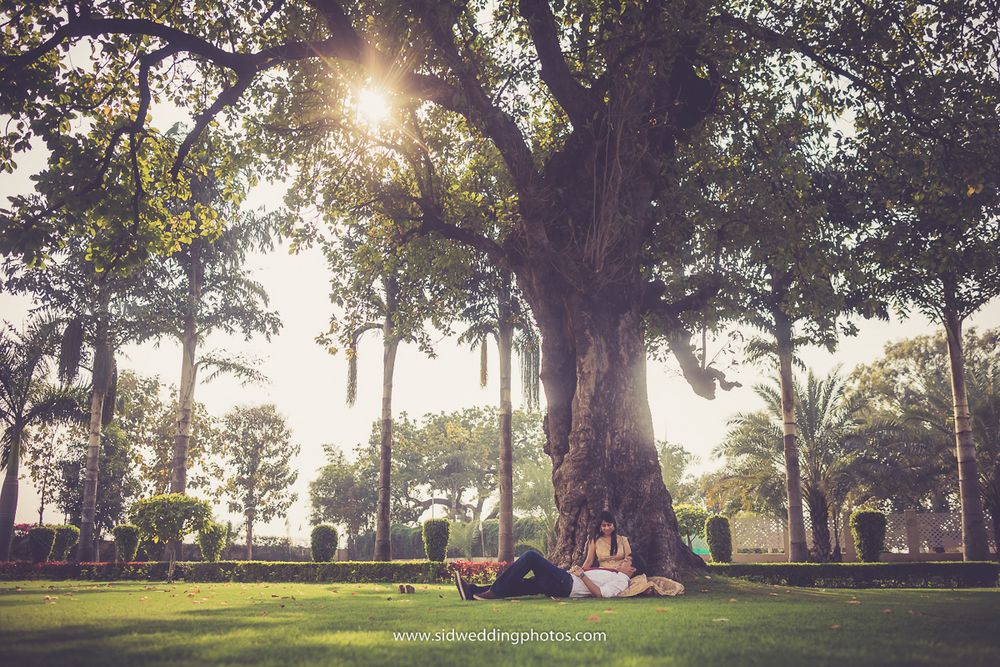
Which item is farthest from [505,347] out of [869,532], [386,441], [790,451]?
[869,532]

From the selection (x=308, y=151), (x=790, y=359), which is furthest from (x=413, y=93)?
(x=790, y=359)

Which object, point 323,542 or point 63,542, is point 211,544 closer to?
point 323,542

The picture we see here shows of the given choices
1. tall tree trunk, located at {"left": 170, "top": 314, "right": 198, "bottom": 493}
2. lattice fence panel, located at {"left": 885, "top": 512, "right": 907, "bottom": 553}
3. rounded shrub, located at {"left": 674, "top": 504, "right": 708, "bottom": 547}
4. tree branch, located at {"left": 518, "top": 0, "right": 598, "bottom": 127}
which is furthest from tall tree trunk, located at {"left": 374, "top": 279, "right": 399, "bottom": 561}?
lattice fence panel, located at {"left": 885, "top": 512, "right": 907, "bottom": 553}

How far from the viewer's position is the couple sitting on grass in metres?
8.54

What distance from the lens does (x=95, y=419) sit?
→ 28.9 metres

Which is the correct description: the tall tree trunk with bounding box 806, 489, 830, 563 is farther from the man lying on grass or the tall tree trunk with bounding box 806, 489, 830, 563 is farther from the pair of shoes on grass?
the pair of shoes on grass

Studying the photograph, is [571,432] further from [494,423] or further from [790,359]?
[494,423]

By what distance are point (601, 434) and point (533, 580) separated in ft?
13.3

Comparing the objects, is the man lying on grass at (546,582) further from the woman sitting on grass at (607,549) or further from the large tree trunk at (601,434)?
the large tree trunk at (601,434)

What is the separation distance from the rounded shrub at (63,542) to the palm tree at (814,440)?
98.8ft

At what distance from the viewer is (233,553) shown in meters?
41.8

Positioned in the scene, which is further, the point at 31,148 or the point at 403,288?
the point at 403,288

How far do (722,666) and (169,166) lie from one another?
13.8 metres

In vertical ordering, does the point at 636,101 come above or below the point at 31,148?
above
